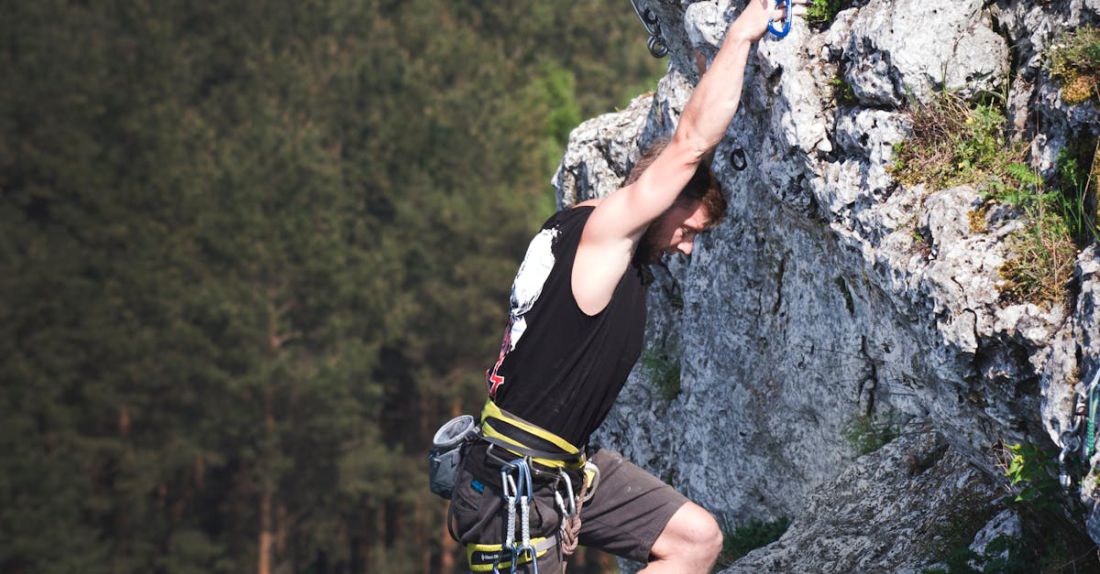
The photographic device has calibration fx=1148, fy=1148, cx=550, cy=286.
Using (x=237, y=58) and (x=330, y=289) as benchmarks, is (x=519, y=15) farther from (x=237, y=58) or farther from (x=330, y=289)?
(x=330, y=289)

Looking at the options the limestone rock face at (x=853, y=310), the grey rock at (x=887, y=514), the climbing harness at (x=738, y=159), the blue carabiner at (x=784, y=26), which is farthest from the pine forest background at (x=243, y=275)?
the blue carabiner at (x=784, y=26)

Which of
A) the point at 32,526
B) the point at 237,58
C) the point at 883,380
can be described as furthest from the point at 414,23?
the point at 883,380

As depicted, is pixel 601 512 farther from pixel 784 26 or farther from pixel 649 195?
pixel 784 26

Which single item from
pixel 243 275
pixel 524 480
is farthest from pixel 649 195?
pixel 243 275

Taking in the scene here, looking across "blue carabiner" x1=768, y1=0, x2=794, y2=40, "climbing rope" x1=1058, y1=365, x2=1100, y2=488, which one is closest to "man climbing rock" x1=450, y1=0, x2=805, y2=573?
"blue carabiner" x1=768, y1=0, x2=794, y2=40

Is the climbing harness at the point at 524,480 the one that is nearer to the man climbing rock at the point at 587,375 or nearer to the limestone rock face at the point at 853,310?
the man climbing rock at the point at 587,375

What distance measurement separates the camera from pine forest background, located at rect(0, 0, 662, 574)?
30922 millimetres

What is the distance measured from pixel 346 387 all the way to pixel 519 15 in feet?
59.2

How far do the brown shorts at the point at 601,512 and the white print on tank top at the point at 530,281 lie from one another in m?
0.50

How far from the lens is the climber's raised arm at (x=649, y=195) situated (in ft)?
13.7

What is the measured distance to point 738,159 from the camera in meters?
7.03

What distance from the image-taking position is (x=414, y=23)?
40656 millimetres

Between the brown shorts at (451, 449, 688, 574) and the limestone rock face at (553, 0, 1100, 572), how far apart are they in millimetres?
1270

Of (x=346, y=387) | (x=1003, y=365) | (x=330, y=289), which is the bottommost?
(x=1003, y=365)
